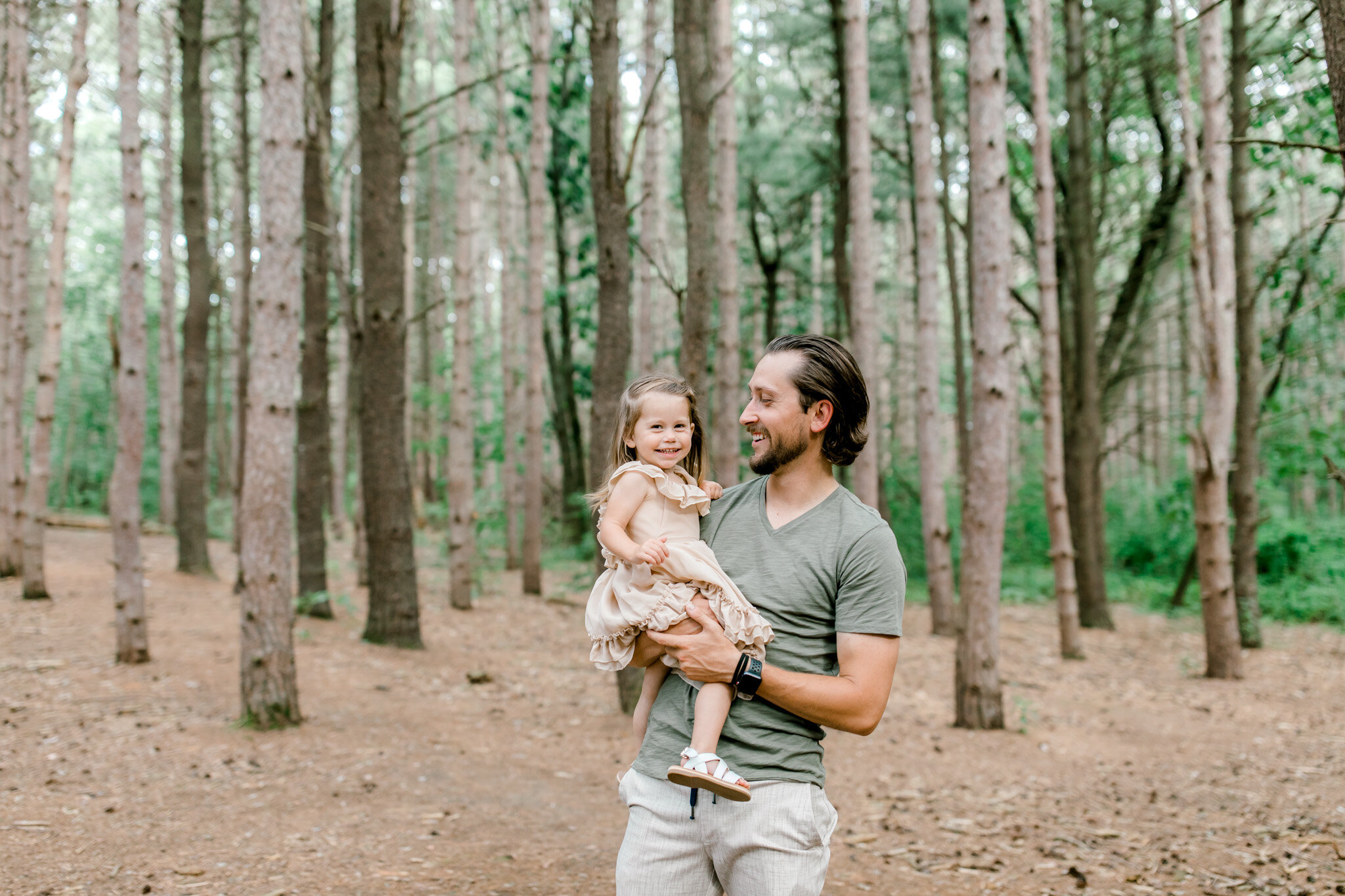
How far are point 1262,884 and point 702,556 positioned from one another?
3818mm

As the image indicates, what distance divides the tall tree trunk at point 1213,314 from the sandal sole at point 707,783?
8353mm

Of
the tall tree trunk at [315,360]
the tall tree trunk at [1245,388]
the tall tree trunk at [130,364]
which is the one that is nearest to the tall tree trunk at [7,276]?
the tall tree trunk at [315,360]

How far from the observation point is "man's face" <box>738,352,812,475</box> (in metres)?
2.17

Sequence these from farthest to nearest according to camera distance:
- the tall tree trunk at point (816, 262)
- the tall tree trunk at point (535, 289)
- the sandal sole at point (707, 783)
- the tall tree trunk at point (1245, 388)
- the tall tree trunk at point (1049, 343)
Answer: the tall tree trunk at point (816, 262) < the tall tree trunk at point (535, 289) < the tall tree trunk at point (1245, 388) < the tall tree trunk at point (1049, 343) < the sandal sole at point (707, 783)

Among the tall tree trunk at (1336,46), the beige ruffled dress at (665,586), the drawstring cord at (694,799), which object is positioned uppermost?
the tall tree trunk at (1336,46)

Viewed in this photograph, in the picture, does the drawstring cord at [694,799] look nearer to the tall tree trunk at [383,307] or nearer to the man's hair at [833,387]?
the man's hair at [833,387]

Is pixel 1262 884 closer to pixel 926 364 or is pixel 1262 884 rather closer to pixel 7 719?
pixel 926 364

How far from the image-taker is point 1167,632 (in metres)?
12.1

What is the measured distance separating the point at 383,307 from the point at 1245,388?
993 cm

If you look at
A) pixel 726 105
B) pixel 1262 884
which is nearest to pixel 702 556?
pixel 1262 884

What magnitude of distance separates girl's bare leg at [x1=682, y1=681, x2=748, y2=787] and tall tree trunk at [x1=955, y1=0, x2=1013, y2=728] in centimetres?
498

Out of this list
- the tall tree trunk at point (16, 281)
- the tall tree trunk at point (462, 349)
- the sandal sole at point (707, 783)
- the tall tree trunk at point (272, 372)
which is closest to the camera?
the sandal sole at point (707, 783)

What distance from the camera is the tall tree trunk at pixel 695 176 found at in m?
6.76

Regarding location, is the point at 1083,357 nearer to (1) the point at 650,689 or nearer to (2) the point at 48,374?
(1) the point at 650,689
